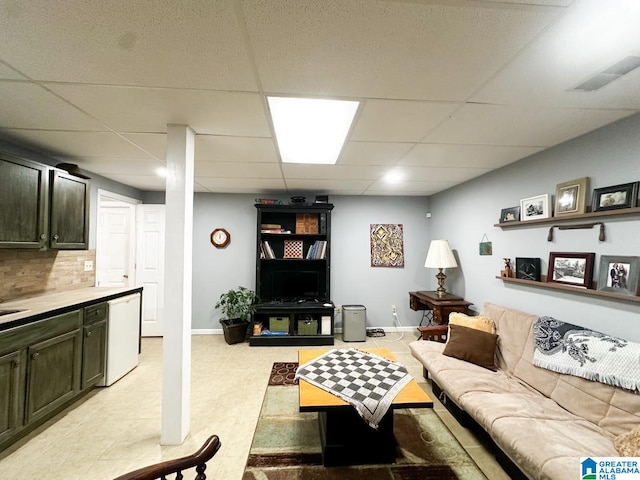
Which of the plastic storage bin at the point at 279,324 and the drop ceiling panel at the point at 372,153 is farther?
the plastic storage bin at the point at 279,324

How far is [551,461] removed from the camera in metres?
1.32

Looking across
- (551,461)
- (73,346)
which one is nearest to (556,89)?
(551,461)

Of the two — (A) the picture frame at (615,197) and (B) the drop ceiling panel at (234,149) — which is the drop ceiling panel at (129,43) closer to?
(B) the drop ceiling panel at (234,149)

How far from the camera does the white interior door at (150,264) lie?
4191mm

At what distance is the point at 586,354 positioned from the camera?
1.81 metres

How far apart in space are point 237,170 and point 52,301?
2.05 metres

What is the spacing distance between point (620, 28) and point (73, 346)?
391 cm

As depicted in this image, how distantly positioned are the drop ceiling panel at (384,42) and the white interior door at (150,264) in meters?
3.56

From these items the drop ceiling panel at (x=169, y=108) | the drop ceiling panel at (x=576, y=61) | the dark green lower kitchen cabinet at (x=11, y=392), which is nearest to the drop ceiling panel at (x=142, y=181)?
the drop ceiling panel at (x=169, y=108)

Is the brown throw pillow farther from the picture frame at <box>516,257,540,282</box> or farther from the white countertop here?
the white countertop

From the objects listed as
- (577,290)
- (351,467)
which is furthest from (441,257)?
(351,467)

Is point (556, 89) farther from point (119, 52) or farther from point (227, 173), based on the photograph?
point (227, 173)

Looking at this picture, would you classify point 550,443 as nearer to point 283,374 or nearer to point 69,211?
point 283,374

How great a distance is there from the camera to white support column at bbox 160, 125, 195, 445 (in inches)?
76.0
